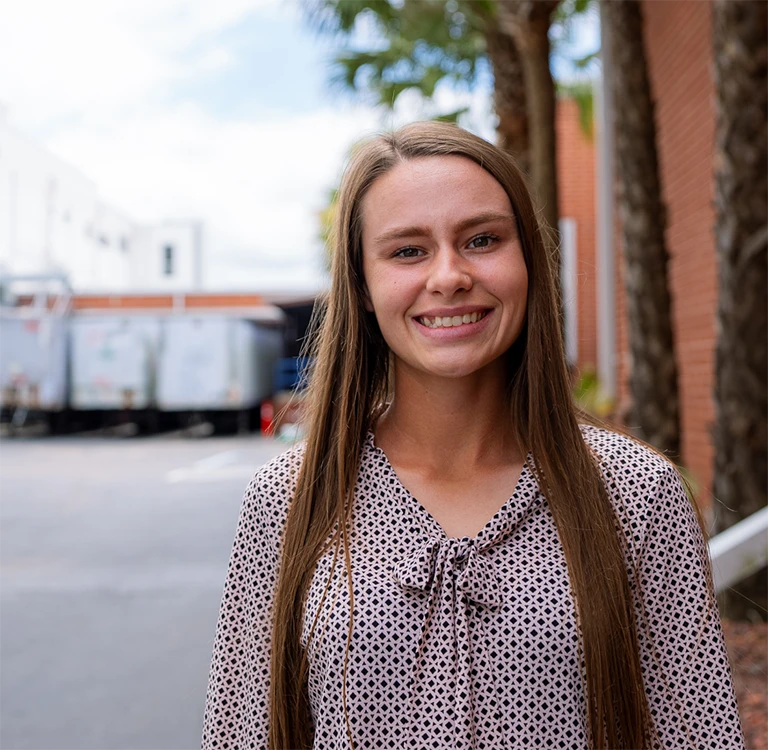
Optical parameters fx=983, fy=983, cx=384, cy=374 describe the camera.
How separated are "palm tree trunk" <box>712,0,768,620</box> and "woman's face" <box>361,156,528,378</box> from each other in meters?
3.67

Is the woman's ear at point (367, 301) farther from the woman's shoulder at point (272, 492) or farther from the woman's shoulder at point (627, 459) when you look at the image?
the woman's shoulder at point (627, 459)

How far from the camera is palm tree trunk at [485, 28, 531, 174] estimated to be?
31.8ft

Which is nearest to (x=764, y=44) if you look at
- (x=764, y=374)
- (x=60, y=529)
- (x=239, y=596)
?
(x=764, y=374)

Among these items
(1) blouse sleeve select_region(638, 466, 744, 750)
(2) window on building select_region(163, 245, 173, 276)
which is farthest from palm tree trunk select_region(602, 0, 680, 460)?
(2) window on building select_region(163, 245, 173, 276)

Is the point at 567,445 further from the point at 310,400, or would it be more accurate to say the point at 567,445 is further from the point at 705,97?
the point at 705,97

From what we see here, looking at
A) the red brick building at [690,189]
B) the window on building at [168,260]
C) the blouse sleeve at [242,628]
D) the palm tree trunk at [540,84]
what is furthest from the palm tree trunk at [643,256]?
the window on building at [168,260]

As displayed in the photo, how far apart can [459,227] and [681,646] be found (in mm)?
803

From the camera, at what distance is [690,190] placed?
377 inches

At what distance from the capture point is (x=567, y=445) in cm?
174

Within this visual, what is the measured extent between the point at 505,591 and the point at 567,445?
0.94 feet

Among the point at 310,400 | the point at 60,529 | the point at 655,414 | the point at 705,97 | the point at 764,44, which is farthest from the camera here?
the point at 60,529

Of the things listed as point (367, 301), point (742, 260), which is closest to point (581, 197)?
point (742, 260)

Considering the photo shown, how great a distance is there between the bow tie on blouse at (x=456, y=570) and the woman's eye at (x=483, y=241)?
51 cm

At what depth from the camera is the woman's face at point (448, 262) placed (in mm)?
1699
